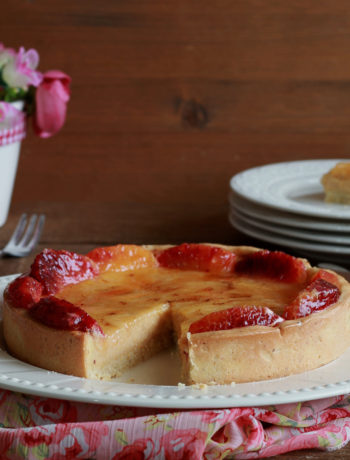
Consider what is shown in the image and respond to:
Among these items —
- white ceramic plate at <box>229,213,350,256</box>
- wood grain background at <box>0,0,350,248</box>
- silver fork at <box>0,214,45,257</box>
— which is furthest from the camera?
wood grain background at <box>0,0,350,248</box>

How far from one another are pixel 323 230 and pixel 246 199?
344 millimetres

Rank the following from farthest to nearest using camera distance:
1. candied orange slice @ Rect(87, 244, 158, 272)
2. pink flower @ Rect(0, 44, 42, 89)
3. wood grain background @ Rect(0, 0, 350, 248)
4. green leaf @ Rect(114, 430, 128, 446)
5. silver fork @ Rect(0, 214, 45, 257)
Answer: wood grain background @ Rect(0, 0, 350, 248) < pink flower @ Rect(0, 44, 42, 89) < silver fork @ Rect(0, 214, 45, 257) < candied orange slice @ Rect(87, 244, 158, 272) < green leaf @ Rect(114, 430, 128, 446)

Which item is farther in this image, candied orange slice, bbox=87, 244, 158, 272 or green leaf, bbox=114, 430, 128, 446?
candied orange slice, bbox=87, 244, 158, 272

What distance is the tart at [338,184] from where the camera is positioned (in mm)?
2930

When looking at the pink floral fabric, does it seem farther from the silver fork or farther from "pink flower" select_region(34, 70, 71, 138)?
"pink flower" select_region(34, 70, 71, 138)

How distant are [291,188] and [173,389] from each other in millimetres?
1829

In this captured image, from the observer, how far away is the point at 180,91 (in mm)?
4371

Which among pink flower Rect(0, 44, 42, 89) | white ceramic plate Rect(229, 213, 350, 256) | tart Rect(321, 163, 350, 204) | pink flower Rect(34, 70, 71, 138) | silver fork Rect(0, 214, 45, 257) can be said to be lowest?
silver fork Rect(0, 214, 45, 257)

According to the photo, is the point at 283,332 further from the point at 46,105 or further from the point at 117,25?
the point at 117,25

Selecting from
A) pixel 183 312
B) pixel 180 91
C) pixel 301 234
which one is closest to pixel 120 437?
pixel 183 312

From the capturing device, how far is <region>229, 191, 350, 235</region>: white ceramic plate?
263 cm

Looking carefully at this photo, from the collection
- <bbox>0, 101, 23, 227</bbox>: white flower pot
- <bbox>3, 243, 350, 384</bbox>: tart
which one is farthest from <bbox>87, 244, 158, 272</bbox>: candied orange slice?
<bbox>0, 101, 23, 227</bbox>: white flower pot

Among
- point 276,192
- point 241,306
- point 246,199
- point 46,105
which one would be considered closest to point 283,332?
point 241,306

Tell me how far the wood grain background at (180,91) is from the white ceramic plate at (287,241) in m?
1.20
